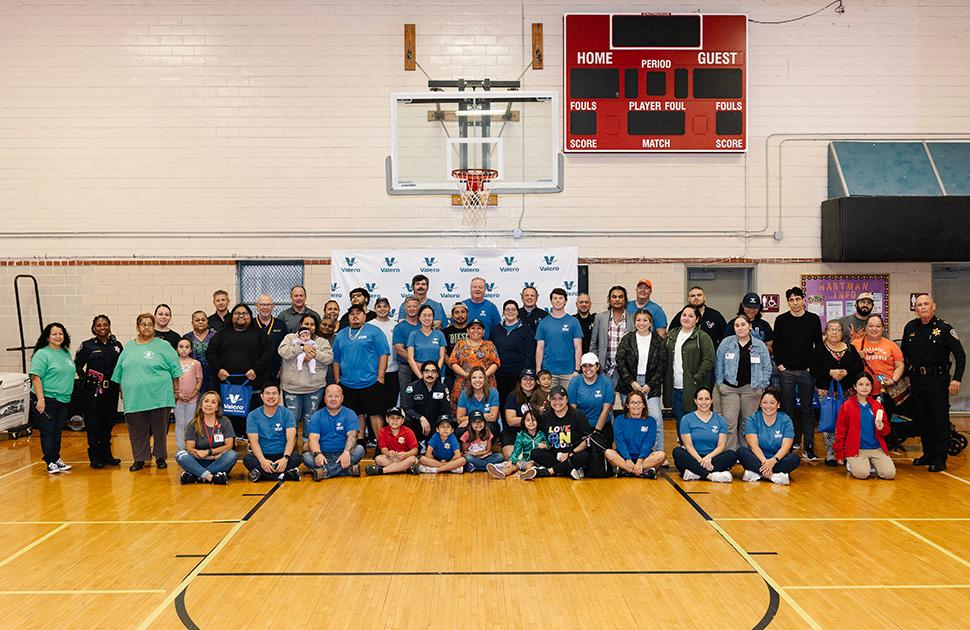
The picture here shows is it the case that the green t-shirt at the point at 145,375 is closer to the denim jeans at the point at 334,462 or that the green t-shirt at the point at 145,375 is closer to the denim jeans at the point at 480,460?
the denim jeans at the point at 334,462

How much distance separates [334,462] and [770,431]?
180 inches

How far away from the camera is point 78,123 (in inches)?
484

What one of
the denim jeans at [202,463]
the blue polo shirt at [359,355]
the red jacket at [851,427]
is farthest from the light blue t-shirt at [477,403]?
the red jacket at [851,427]

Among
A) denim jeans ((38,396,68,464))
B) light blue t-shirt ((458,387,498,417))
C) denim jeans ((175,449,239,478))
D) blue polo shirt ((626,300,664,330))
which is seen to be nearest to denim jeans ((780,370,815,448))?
blue polo shirt ((626,300,664,330))

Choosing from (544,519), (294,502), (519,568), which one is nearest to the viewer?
(519,568)

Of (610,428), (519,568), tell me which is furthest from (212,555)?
(610,428)

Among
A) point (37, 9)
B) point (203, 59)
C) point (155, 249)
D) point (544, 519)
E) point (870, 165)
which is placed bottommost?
point (544, 519)

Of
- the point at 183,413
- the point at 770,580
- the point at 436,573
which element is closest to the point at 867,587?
the point at 770,580

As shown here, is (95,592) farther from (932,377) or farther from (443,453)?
(932,377)

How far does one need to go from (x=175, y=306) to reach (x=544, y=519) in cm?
773

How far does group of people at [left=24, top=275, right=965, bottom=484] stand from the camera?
27.9ft

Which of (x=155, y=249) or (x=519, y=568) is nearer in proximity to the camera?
(x=519, y=568)

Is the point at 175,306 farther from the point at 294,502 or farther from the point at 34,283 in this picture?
the point at 294,502

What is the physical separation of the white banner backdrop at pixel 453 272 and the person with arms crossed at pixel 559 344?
2033 mm
